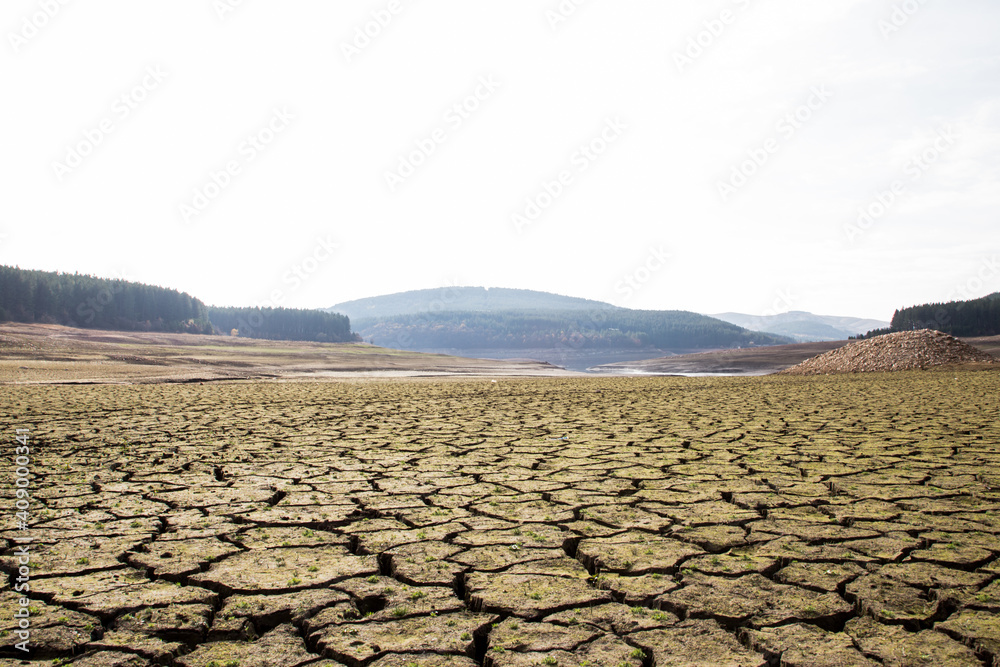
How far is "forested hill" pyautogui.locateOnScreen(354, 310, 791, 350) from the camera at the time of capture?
112 m

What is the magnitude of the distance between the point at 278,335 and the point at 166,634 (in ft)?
288

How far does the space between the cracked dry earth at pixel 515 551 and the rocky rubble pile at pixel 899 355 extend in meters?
16.3

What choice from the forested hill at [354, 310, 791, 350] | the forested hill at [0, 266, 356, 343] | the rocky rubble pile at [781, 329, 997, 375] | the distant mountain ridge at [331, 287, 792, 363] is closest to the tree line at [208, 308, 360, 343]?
the forested hill at [0, 266, 356, 343]

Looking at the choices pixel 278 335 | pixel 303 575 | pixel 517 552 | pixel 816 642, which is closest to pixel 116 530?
pixel 303 575

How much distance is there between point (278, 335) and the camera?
3354 inches

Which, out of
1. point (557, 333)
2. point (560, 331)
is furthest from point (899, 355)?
point (560, 331)

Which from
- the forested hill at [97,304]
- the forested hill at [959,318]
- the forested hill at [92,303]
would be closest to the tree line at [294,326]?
the forested hill at [97,304]

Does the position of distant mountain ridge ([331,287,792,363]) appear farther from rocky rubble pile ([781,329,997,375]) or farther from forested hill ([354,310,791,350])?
rocky rubble pile ([781,329,997,375])

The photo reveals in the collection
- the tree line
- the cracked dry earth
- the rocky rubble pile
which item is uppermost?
the tree line

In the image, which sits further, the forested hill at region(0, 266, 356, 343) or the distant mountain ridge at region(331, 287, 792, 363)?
the distant mountain ridge at region(331, 287, 792, 363)

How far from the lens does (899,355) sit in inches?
850

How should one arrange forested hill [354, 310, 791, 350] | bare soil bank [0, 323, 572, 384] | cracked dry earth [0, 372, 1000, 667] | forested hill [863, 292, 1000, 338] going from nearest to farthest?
cracked dry earth [0, 372, 1000, 667] < bare soil bank [0, 323, 572, 384] < forested hill [863, 292, 1000, 338] < forested hill [354, 310, 791, 350]

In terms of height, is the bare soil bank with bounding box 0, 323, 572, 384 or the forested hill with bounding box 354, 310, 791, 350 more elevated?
the forested hill with bounding box 354, 310, 791, 350

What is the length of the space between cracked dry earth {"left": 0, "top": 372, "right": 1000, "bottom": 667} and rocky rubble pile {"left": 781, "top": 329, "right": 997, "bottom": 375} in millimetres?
16282
